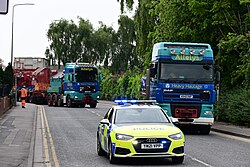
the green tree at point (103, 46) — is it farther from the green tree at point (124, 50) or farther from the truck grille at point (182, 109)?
the truck grille at point (182, 109)

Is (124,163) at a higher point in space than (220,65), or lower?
lower

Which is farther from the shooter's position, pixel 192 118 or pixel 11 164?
pixel 192 118

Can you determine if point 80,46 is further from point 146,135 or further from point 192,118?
point 146,135

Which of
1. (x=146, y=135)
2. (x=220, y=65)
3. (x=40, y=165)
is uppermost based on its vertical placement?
(x=220, y=65)

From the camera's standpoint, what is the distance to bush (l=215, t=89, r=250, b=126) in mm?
27969

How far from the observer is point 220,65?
32906 millimetres

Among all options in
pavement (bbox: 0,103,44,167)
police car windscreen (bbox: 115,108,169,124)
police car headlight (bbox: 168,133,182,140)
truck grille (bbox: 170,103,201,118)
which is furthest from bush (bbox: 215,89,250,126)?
police car headlight (bbox: 168,133,182,140)

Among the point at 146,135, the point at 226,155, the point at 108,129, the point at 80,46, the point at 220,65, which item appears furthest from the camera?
the point at 80,46

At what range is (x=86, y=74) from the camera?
1891 inches

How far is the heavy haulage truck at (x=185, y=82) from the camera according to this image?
2283cm

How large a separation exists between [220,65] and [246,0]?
20.7 feet

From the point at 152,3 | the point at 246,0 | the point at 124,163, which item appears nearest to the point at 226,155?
the point at 124,163

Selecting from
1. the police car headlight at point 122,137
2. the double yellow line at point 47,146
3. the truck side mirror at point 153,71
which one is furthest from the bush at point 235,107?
the police car headlight at point 122,137

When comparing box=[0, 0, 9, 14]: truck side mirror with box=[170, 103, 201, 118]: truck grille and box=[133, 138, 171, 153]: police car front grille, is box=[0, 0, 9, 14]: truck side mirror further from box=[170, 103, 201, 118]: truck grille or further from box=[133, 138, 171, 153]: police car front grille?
box=[170, 103, 201, 118]: truck grille
